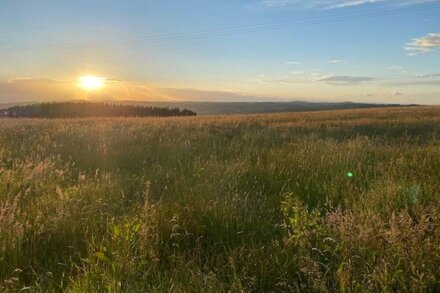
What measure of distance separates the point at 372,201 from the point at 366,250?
1390 millimetres

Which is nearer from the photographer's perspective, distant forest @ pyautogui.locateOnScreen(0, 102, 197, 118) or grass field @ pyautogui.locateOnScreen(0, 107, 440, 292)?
grass field @ pyautogui.locateOnScreen(0, 107, 440, 292)

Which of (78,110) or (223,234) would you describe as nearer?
(223,234)

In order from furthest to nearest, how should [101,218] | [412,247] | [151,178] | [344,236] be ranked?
[151,178] → [101,218] → [344,236] → [412,247]

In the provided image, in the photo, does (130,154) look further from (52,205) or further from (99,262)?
(99,262)

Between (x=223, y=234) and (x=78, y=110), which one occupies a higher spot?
(x=78, y=110)

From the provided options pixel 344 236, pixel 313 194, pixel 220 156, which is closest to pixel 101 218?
pixel 344 236

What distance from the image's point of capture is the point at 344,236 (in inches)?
130

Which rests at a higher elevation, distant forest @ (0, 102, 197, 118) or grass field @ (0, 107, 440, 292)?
distant forest @ (0, 102, 197, 118)

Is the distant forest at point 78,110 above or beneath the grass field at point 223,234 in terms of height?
above

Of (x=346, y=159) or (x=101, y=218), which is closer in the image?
(x=101, y=218)

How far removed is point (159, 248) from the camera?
341 centimetres

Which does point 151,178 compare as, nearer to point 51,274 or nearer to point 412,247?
point 51,274

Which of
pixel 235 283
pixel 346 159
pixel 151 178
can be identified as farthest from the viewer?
pixel 346 159

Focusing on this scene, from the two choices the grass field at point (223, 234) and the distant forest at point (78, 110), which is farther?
the distant forest at point (78, 110)
